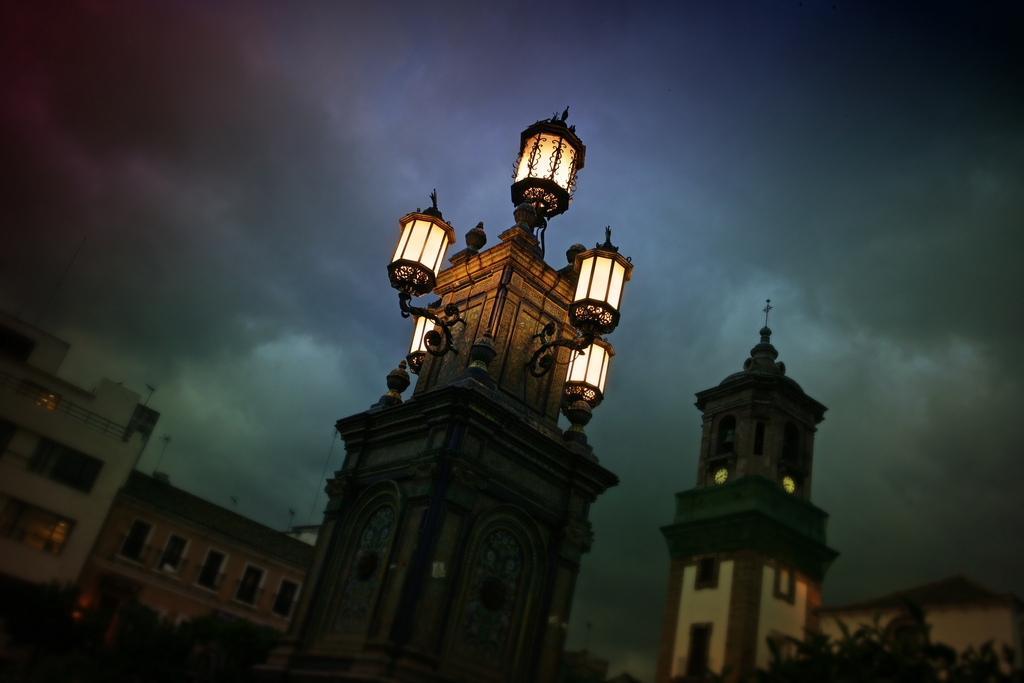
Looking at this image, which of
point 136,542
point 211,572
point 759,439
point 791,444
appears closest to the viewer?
point 791,444

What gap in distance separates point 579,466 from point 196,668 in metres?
4.92

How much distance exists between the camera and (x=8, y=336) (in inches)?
841

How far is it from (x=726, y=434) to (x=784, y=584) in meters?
Result: 14.9

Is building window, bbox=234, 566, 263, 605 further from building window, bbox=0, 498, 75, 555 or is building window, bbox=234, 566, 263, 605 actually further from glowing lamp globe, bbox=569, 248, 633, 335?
glowing lamp globe, bbox=569, 248, 633, 335

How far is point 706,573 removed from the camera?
860 cm

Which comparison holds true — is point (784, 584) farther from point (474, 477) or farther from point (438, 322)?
point (438, 322)

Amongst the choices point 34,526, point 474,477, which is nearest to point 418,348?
point 474,477

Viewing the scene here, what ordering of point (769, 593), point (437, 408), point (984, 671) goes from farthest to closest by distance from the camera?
1. point (437, 408)
2. point (769, 593)
3. point (984, 671)

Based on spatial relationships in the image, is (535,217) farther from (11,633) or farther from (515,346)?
(11,633)

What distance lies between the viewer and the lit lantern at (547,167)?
10.7 metres

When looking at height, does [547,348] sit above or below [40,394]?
below

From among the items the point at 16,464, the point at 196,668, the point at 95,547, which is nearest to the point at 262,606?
the point at 95,547

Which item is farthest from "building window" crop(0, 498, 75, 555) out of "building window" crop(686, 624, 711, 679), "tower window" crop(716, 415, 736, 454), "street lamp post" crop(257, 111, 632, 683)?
"building window" crop(686, 624, 711, 679)

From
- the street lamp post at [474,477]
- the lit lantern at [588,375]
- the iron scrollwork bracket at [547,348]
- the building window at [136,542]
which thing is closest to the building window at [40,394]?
the building window at [136,542]
